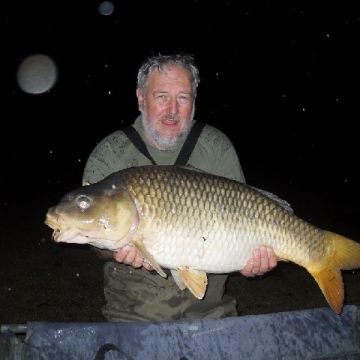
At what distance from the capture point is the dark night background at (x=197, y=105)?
18.9 feet

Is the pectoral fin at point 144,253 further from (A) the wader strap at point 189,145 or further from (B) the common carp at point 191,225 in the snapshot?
(A) the wader strap at point 189,145

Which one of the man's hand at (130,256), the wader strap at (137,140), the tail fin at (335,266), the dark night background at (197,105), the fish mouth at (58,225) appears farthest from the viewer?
the dark night background at (197,105)

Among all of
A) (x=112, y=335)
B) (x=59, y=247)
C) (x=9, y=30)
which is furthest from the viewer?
(x=9, y=30)

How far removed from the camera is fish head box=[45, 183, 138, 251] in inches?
85.2

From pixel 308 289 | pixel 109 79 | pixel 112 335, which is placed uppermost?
pixel 109 79

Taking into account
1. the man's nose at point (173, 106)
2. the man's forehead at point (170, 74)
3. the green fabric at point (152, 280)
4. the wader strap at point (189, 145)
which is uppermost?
the man's forehead at point (170, 74)

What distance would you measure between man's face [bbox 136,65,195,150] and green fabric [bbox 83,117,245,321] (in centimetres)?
14

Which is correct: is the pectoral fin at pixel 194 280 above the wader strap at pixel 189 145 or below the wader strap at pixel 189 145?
below

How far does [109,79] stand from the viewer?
41.0 metres

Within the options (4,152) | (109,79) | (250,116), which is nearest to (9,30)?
(109,79)

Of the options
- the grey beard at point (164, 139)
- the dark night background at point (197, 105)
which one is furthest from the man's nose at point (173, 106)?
the dark night background at point (197, 105)

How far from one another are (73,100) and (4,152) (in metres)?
18.2

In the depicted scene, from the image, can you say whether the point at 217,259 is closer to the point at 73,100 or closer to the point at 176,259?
the point at 176,259

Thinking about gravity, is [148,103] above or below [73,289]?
above
